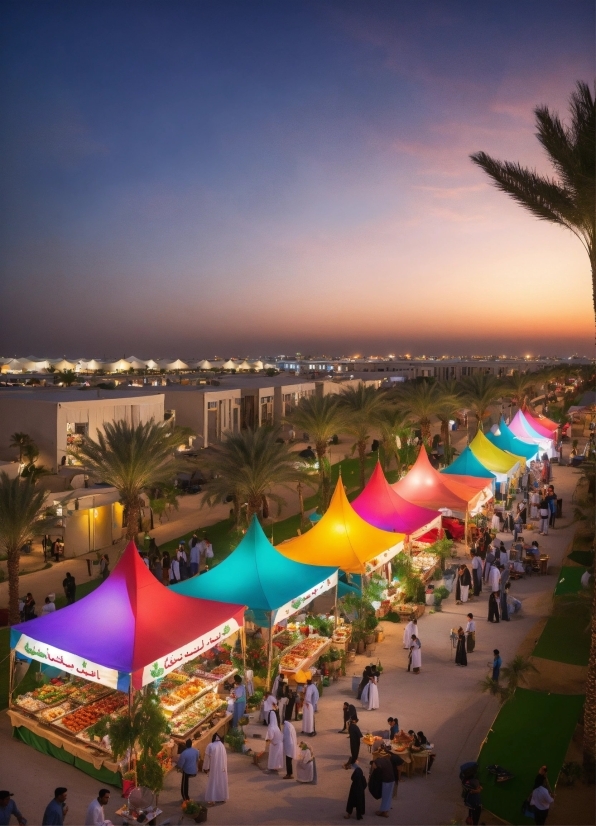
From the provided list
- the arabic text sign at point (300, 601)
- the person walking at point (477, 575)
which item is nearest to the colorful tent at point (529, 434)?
the person walking at point (477, 575)

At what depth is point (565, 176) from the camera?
32.2ft

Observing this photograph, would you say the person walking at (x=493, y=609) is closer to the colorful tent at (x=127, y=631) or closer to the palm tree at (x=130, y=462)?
the colorful tent at (x=127, y=631)

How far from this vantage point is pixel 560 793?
9.03 m

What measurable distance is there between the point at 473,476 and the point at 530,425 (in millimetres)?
14284

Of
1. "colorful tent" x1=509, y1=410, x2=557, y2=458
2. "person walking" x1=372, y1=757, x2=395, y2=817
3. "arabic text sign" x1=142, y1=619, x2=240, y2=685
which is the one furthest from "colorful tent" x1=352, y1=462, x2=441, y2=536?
"colorful tent" x1=509, y1=410, x2=557, y2=458

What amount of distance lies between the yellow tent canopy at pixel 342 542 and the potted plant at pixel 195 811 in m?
6.93

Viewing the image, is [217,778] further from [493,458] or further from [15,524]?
[493,458]

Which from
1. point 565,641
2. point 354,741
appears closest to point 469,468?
point 565,641

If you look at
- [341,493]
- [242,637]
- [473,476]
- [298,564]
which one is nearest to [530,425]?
[473,476]

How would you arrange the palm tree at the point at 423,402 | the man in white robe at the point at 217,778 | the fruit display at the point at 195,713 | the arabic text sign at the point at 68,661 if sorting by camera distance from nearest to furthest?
1. the man in white robe at the point at 217,778
2. the arabic text sign at the point at 68,661
3. the fruit display at the point at 195,713
4. the palm tree at the point at 423,402

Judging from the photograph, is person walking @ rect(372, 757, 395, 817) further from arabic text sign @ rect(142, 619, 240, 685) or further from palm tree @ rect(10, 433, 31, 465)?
palm tree @ rect(10, 433, 31, 465)

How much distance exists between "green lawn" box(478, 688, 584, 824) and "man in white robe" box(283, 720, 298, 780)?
8.92 feet

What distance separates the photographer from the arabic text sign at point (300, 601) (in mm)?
12148

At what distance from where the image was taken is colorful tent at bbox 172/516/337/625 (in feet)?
40.4
